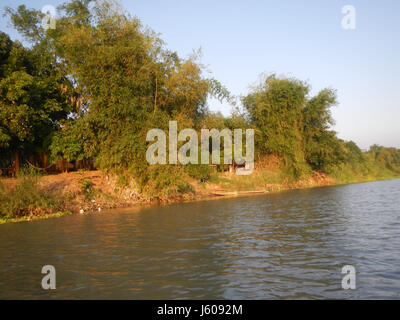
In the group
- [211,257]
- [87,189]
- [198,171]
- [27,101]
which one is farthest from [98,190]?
[211,257]

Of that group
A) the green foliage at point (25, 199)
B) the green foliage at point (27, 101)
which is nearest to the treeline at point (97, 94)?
the green foliage at point (27, 101)

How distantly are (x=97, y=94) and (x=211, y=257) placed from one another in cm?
1598

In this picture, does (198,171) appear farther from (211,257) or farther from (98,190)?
(211,257)

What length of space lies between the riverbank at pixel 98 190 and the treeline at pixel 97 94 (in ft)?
3.03

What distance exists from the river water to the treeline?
7.70 m

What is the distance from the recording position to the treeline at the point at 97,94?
1988cm

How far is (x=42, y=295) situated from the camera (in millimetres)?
5766

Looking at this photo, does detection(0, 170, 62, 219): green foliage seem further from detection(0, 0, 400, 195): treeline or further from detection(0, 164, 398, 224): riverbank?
detection(0, 0, 400, 195): treeline

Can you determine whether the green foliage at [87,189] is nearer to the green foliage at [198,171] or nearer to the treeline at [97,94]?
the treeline at [97,94]

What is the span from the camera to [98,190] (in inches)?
808
